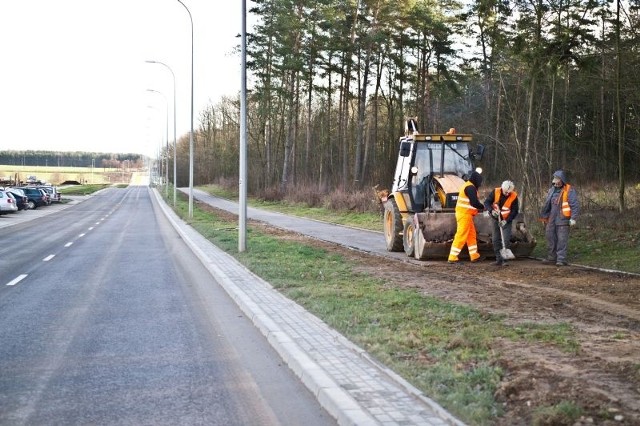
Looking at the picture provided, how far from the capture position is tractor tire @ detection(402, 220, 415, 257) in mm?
16109

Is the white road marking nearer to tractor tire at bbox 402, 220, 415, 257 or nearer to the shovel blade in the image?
tractor tire at bbox 402, 220, 415, 257

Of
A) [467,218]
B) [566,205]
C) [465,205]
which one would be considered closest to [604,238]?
[566,205]

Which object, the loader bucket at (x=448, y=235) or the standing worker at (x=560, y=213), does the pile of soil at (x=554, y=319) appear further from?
the standing worker at (x=560, y=213)

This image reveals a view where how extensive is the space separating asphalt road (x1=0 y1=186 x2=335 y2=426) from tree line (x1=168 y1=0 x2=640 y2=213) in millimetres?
11339

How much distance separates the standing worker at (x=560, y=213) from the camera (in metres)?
13.6

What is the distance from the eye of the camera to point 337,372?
6.04 meters

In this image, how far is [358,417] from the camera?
15.7ft

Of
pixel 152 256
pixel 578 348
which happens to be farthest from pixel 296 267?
pixel 578 348

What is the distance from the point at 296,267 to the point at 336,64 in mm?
33166

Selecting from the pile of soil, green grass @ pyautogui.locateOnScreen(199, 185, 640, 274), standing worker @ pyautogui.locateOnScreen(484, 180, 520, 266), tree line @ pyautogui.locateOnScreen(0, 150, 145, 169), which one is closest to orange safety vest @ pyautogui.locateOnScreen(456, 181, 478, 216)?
standing worker @ pyautogui.locateOnScreen(484, 180, 520, 266)

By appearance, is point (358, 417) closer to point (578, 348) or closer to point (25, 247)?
point (578, 348)

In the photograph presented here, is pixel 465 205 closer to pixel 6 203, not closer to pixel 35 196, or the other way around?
pixel 6 203

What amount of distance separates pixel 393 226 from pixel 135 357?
37.3ft

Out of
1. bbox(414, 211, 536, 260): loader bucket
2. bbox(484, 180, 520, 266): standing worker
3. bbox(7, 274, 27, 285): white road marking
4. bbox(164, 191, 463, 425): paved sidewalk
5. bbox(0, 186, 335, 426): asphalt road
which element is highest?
bbox(484, 180, 520, 266): standing worker
